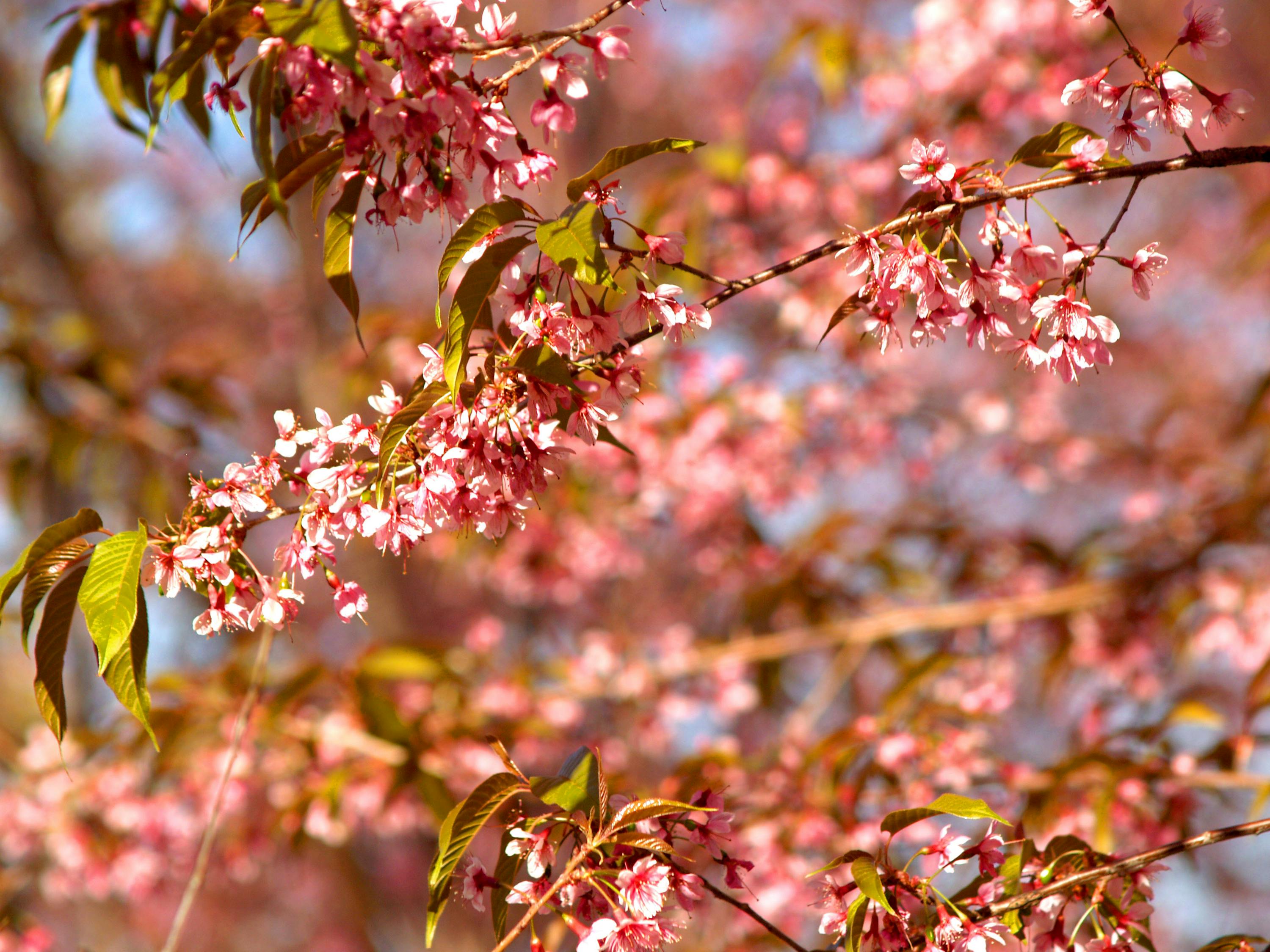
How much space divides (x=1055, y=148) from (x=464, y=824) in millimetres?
873

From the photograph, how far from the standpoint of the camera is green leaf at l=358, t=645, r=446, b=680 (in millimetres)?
1887

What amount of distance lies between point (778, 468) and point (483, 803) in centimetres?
283

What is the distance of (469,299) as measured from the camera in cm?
88

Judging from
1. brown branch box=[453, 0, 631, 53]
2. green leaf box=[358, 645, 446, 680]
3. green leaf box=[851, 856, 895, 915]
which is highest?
brown branch box=[453, 0, 631, 53]

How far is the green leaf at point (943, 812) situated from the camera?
91 centimetres

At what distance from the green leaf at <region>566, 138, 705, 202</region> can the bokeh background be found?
0.38 feet

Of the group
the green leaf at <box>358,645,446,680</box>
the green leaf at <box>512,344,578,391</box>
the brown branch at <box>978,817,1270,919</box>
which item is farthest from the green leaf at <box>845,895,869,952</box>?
the green leaf at <box>358,645,446,680</box>

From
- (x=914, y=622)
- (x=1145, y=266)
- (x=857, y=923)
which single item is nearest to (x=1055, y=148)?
(x=1145, y=266)

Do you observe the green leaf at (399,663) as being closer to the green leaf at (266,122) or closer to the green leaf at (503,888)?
the green leaf at (503,888)

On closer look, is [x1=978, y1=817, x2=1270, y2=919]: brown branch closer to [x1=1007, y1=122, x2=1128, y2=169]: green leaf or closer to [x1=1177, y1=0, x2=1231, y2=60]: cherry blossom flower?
[x1=1007, y1=122, x2=1128, y2=169]: green leaf

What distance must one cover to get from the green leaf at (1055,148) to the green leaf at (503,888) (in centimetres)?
86

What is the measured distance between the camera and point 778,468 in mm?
3654

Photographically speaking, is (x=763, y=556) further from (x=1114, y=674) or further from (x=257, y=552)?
(x=257, y=552)

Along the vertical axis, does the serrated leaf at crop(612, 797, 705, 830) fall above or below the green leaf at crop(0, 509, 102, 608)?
below
